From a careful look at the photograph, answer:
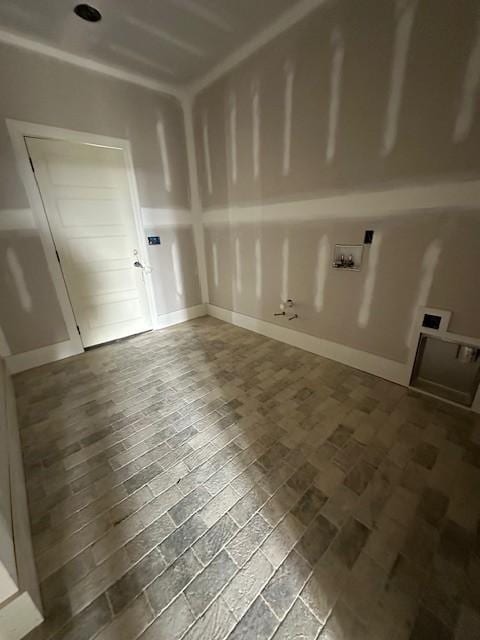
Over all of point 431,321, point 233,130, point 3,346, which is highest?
point 233,130

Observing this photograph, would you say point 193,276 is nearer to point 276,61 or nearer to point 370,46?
point 276,61

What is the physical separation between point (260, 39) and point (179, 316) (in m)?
3.06

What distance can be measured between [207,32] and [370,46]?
140 centimetres

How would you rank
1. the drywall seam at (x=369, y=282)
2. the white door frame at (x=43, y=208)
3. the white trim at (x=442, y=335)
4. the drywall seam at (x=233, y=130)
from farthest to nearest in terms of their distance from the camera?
the drywall seam at (x=233, y=130), the white door frame at (x=43, y=208), the drywall seam at (x=369, y=282), the white trim at (x=442, y=335)

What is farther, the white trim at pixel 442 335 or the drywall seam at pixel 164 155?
the drywall seam at pixel 164 155

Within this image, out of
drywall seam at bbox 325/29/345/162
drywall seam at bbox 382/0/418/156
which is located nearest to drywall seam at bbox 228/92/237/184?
drywall seam at bbox 325/29/345/162

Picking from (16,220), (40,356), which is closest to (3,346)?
(40,356)

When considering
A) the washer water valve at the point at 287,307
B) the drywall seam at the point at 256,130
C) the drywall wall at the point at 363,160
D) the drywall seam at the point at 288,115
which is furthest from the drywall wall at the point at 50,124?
the washer water valve at the point at 287,307

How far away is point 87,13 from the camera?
73.3 inches

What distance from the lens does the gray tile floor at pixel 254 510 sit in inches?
35.3

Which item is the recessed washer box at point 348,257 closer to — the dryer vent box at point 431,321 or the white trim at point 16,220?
the dryer vent box at point 431,321

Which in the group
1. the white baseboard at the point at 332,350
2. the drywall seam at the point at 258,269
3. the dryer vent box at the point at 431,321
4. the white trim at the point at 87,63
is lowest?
the white baseboard at the point at 332,350

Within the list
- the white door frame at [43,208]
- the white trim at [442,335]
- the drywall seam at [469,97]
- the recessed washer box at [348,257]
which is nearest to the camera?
the drywall seam at [469,97]

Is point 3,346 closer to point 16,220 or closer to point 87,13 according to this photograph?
point 16,220
